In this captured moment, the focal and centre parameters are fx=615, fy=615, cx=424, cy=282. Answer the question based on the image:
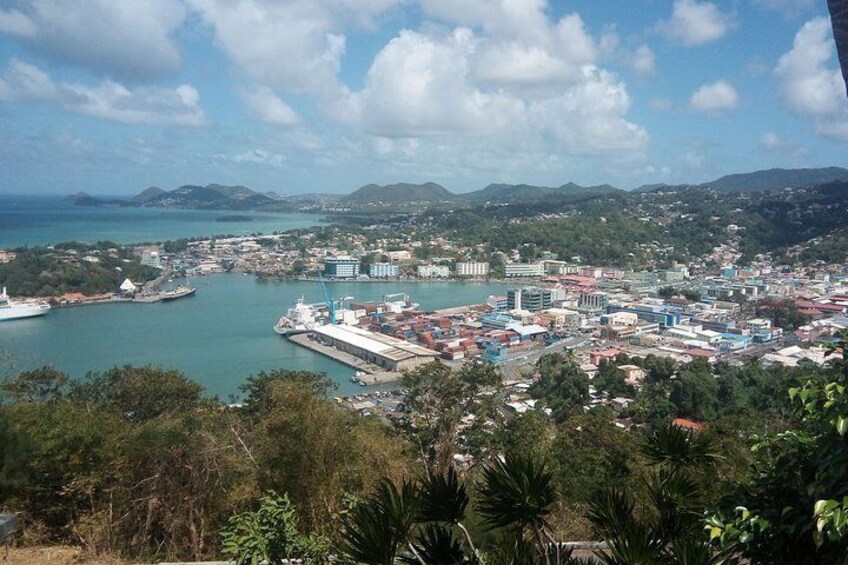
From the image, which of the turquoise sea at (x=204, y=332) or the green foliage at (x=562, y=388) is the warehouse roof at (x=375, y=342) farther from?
the green foliage at (x=562, y=388)

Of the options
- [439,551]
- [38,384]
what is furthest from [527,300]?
[439,551]

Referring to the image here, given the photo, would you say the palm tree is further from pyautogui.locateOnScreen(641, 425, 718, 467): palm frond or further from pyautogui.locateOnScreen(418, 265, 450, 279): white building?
pyautogui.locateOnScreen(418, 265, 450, 279): white building

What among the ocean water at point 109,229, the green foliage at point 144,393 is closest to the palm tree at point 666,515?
the green foliage at point 144,393

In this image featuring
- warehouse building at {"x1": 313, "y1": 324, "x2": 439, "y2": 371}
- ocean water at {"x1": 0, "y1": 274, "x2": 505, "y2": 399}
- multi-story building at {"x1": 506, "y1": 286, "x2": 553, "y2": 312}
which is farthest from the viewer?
multi-story building at {"x1": 506, "y1": 286, "x2": 553, "y2": 312}

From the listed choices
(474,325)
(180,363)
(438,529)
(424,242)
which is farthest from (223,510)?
(424,242)

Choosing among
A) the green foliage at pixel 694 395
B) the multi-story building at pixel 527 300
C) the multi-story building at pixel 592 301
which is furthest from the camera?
the multi-story building at pixel 592 301

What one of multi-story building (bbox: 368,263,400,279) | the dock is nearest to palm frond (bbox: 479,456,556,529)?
the dock

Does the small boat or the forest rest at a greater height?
the forest
